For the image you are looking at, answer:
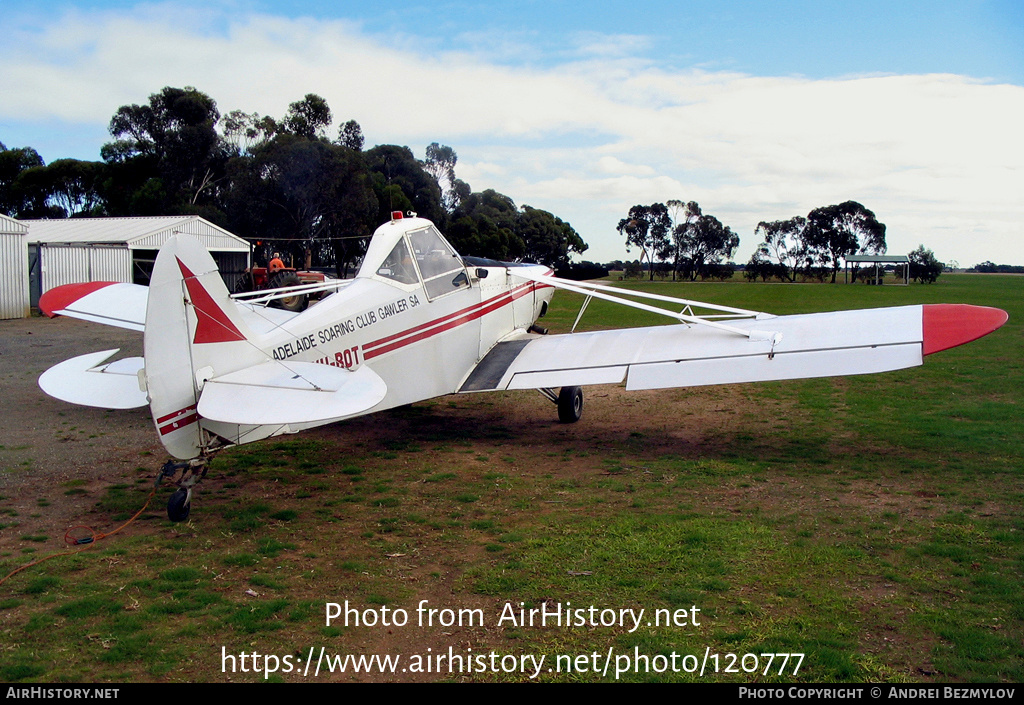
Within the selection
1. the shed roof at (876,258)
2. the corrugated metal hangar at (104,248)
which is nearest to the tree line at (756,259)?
the shed roof at (876,258)

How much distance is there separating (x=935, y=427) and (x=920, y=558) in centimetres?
496

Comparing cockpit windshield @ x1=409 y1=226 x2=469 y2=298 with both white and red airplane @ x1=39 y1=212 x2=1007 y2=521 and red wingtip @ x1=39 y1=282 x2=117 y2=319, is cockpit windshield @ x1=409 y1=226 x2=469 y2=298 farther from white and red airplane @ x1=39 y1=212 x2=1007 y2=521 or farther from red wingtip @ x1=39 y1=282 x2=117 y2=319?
red wingtip @ x1=39 y1=282 x2=117 y2=319

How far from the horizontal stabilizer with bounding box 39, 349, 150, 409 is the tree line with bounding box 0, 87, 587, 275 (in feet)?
116

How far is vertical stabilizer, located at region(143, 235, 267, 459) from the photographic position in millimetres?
5516

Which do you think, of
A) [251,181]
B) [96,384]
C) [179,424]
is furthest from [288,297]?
[251,181]

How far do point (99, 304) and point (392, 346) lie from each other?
5.50m

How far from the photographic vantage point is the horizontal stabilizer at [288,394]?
522 cm

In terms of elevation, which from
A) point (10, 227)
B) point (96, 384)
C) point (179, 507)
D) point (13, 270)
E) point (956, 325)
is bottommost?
point (179, 507)

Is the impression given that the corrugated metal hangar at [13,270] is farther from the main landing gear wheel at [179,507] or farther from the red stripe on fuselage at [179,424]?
the red stripe on fuselage at [179,424]

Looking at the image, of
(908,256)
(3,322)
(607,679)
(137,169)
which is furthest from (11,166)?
(908,256)

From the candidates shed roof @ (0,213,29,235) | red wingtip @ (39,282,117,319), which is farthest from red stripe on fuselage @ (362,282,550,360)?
shed roof @ (0,213,29,235)

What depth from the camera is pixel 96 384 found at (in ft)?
21.0

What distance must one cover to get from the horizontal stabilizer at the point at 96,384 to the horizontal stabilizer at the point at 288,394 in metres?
0.80

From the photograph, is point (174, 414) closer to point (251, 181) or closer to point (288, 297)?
point (288, 297)
